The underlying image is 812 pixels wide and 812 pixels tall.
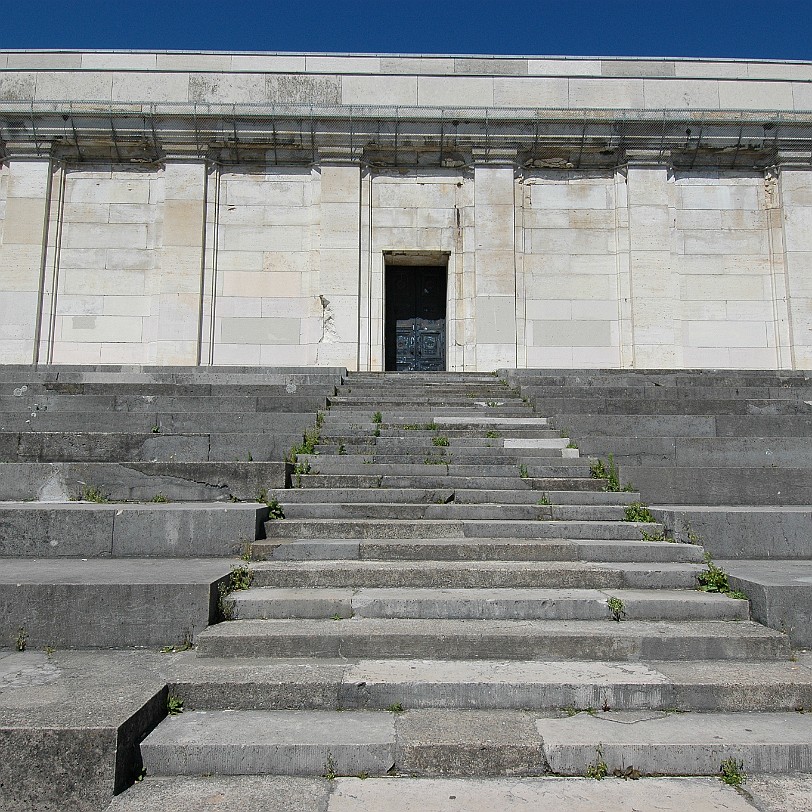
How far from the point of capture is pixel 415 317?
1652 centimetres

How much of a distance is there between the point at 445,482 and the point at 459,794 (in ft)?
14.1

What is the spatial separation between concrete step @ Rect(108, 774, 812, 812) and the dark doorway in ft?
42.6

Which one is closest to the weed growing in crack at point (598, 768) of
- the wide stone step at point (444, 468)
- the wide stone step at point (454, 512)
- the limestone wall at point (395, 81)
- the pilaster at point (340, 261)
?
the wide stone step at point (454, 512)

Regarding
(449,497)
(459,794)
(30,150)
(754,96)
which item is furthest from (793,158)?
(30,150)

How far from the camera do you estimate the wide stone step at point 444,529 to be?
252 inches

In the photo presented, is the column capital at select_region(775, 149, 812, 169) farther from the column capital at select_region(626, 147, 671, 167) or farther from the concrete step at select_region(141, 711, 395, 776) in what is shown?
the concrete step at select_region(141, 711, 395, 776)

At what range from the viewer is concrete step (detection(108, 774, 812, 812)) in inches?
129

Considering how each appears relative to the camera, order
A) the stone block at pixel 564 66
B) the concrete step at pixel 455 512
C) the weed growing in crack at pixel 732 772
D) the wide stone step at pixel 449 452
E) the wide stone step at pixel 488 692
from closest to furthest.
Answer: the weed growing in crack at pixel 732 772 → the wide stone step at pixel 488 692 → the concrete step at pixel 455 512 → the wide stone step at pixel 449 452 → the stone block at pixel 564 66

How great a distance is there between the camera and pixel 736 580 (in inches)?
211

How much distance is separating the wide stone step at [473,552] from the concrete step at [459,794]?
2481 mm

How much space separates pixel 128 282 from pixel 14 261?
8.29 ft

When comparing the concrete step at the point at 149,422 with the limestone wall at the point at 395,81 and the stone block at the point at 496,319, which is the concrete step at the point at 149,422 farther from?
the limestone wall at the point at 395,81

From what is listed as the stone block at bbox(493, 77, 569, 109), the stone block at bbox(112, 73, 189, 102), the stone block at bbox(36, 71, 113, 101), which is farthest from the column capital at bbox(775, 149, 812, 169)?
the stone block at bbox(36, 71, 113, 101)

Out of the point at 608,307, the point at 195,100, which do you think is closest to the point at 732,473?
the point at 608,307
